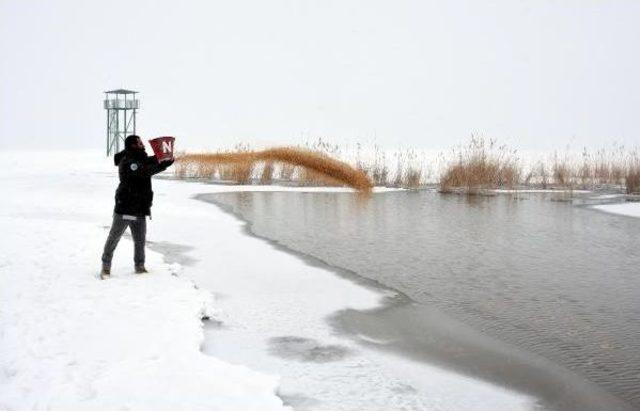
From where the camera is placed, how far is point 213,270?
7535mm

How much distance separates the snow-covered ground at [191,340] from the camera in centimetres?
372

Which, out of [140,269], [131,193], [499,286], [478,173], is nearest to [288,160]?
[131,193]

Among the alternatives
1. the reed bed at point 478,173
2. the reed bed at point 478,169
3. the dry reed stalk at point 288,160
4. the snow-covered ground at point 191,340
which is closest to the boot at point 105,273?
the snow-covered ground at point 191,340

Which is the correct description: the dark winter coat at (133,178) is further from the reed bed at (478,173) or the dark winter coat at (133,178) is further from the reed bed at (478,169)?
the reed bed at (478,169)

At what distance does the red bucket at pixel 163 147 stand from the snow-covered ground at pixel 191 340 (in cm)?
131

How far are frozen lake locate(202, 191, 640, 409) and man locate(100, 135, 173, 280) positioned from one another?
2468 millimetres

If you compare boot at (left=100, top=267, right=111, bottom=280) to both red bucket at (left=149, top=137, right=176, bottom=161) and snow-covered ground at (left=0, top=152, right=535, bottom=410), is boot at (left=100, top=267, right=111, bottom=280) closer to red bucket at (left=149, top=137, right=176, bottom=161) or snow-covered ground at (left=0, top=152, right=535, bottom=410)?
snow-covered ground at (left=0, top=152, right=535, bottom=410)

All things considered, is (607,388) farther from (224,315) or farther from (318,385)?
(224,315)

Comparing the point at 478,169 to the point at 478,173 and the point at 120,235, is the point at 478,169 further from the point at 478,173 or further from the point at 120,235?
the point at 120,235

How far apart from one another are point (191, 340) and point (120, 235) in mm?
2544

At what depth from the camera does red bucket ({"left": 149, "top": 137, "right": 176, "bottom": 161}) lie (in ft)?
21.9

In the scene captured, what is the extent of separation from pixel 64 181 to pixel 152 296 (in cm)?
1694

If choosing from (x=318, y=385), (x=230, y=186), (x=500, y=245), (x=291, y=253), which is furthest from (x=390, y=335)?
(x=230, y=186)

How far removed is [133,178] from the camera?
679 cm
